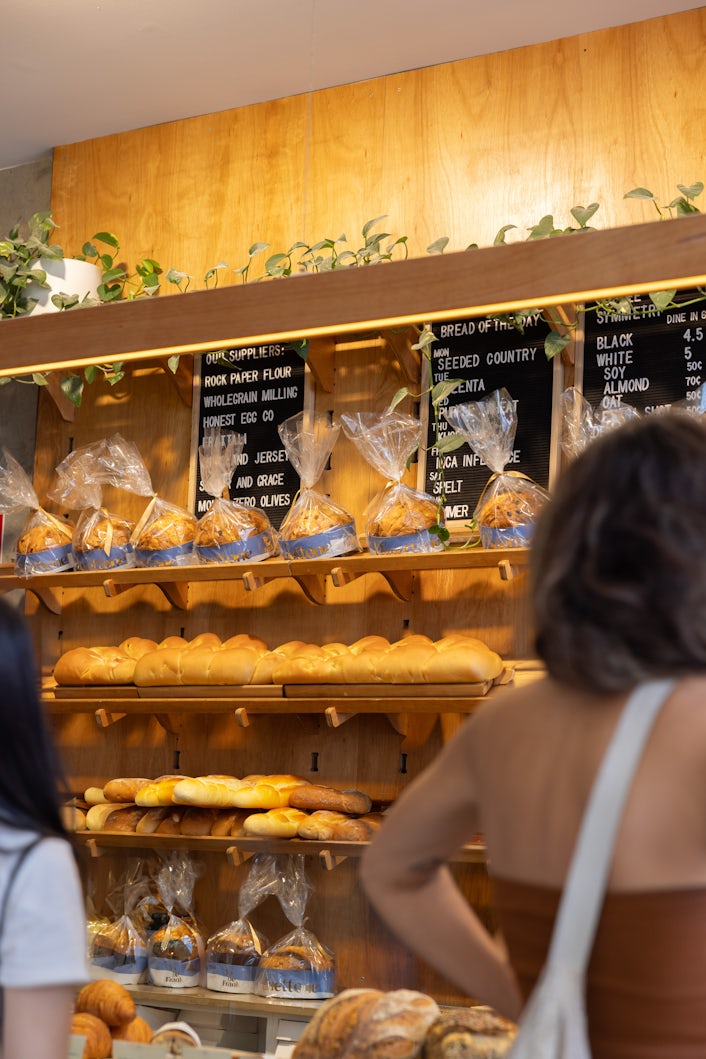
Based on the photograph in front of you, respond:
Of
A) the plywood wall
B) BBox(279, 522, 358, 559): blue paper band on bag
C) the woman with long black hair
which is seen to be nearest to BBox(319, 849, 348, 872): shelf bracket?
BBox(279, 522, 358, 559): blue paper band on bag

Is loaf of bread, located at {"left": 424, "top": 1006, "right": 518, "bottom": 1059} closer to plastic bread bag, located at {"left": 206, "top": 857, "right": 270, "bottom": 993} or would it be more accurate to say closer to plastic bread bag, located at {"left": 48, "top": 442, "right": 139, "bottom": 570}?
plastic bread bag, located at {"left": 206, "top": 857, "right": 270, "bottom": 993}

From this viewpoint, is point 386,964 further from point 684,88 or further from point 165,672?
point 684,88

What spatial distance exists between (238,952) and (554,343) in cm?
163

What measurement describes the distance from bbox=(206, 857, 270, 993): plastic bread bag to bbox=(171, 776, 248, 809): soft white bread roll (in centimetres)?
22

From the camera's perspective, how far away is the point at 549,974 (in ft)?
3.35

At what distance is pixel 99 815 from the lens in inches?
128

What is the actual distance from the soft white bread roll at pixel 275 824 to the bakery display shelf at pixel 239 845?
19 millimetres

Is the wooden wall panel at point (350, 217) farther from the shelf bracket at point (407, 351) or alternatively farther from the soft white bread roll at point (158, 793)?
the soft white bread roll at point (158, 793)

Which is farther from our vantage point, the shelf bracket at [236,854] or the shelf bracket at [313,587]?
the shelf bracket at [313,587]

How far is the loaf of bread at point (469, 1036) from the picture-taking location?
1318mm

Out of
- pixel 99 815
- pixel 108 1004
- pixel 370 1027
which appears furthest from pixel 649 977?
pixel 99 815

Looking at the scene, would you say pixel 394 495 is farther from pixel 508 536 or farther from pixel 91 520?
pixel 91 520

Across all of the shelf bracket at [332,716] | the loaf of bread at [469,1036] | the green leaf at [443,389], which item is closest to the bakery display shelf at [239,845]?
the shelf bracket at [332,716]

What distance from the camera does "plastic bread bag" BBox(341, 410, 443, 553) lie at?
2980 mm
